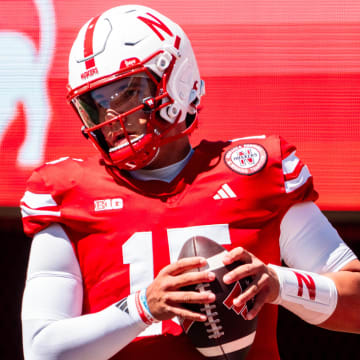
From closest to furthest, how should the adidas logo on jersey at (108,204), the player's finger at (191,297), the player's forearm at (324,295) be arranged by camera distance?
the player's finger at (191,297) < the player's forearm at (324,295) < the adidas logo on jersey at (108,204)

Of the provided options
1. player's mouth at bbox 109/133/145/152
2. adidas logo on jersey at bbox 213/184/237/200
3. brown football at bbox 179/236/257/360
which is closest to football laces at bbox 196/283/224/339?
brown football at bbox 179/236/257/360

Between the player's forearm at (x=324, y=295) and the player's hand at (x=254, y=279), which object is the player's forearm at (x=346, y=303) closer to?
the player's forearm at (x=324, y=295)

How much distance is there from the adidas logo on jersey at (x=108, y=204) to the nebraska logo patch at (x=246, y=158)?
0.26 meters

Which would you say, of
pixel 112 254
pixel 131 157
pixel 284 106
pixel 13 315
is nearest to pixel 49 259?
pixel 112 254

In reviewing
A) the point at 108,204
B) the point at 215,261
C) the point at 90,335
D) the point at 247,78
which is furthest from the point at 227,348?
the point at 247,78

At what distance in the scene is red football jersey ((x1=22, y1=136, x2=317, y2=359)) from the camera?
4.58ft

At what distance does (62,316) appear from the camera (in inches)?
53.7

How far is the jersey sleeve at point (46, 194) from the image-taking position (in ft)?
4.73

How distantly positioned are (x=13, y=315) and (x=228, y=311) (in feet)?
4.62

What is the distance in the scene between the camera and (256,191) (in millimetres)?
1455

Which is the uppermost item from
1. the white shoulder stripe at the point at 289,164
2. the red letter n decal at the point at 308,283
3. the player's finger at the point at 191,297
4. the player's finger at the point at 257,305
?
the white shoulder stripe at the point at 289,164

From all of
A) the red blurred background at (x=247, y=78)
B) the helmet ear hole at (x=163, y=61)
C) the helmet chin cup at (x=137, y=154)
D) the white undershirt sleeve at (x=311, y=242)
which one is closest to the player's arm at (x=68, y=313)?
the helmet chin cup at (x=137, y=154)

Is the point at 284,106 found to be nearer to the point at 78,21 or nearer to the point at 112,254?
the point at 78,21

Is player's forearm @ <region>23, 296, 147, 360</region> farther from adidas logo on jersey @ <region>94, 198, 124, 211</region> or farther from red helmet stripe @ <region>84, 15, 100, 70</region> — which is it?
red helmet stripe @ <region>84, 15, 100, 70</region>
